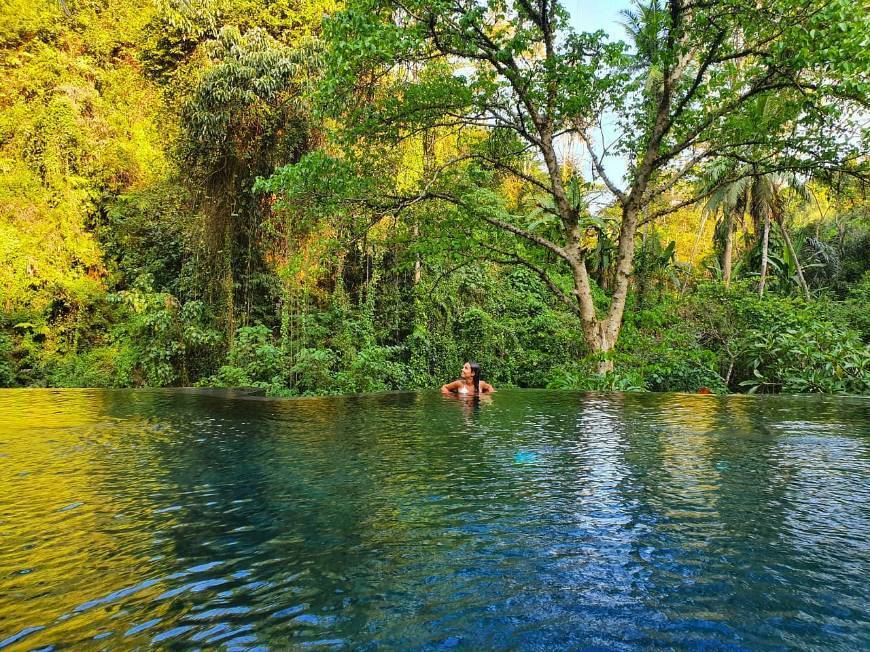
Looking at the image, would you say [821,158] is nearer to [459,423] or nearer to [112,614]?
[459,423]

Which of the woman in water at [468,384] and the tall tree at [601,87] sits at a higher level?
the tall tree at [601,87]

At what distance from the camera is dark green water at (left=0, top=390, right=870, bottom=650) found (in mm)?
1496

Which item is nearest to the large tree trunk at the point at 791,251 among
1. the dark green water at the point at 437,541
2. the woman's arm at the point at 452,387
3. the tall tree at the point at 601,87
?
the tall tree at the point at 601,87

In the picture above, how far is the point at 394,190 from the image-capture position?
9.80m

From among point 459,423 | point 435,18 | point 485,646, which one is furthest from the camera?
point 435,18

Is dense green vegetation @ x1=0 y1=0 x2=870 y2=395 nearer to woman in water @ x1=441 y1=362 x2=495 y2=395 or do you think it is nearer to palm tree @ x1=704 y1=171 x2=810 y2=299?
palm tree @ x1=704 y1=171 x2=810 y2=299

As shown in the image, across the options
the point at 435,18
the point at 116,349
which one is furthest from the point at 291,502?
the point at 116,349

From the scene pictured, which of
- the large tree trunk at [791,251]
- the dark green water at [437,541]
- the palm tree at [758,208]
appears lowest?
the dark green water at [437,541]

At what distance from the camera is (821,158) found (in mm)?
8578

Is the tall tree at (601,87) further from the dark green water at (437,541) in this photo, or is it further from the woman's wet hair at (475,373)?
the dark green water at (437,541)

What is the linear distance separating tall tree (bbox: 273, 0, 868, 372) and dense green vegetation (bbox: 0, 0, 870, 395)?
0.06 meters

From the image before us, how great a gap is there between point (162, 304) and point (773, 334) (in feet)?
43.1

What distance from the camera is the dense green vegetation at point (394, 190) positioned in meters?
8.52

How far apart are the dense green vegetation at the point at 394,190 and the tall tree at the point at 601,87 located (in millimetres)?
56
